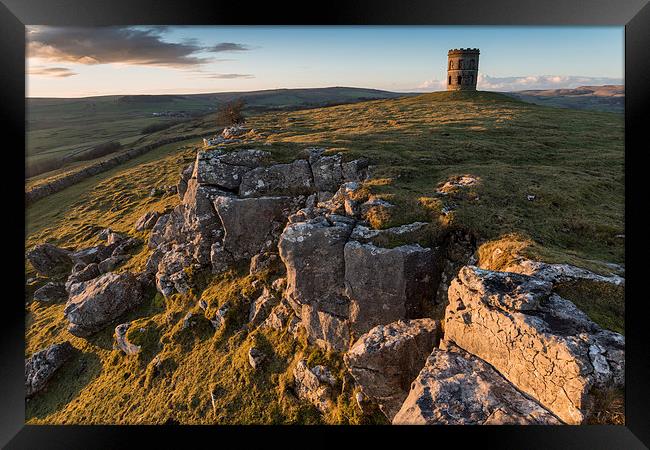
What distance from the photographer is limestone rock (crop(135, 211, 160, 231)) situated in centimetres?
2402

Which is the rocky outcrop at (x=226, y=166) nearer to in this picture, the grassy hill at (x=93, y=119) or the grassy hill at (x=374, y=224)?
the grassy hill at (x=374, y=224)

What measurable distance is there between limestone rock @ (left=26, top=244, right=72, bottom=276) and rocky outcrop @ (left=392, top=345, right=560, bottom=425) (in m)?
26.1

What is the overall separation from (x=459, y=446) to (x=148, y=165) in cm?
4728

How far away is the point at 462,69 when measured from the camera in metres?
63.7

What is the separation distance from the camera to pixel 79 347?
17328 mm

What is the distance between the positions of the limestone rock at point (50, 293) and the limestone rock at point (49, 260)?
166 centimetres

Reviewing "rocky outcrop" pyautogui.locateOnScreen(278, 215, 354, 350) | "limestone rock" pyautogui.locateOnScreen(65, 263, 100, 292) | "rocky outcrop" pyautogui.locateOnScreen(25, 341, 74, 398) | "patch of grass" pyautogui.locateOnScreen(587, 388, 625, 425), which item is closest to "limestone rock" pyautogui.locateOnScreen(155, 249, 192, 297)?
"rocky outcrop" pyautogui.locateOnScreen(25, 341, 74, 398)

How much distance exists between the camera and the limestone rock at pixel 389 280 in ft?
36.4

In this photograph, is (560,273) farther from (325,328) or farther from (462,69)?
(462,69)

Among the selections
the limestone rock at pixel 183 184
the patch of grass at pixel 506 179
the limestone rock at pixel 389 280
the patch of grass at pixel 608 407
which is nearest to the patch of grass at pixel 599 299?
the patch of grass at pixel 608 407

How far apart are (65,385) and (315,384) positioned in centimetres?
1307

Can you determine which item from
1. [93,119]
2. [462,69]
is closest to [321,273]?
[462,69]

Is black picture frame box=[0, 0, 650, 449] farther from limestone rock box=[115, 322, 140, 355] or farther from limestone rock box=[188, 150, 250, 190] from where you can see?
limestone rock box=[188, 150, 250, 190]
